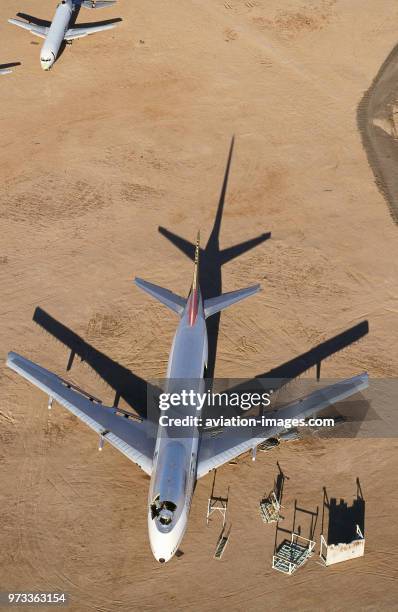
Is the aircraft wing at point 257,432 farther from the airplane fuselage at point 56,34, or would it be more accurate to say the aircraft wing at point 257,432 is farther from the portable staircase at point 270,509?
the airplane fuselage at point 56,34

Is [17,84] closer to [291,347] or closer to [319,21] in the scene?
[319,21]

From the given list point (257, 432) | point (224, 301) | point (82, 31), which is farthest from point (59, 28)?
point (257, 432)

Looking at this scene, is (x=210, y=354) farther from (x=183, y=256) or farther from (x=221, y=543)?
(x=221, y=543)

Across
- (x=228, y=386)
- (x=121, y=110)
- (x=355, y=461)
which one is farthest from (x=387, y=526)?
(x=121, y=110)

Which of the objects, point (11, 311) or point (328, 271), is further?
point (328, 271)

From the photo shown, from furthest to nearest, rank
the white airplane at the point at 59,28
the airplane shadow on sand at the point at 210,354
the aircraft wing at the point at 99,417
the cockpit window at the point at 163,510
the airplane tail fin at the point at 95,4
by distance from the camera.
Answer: the airplane tail fin at the point at 95,4
the white airplane at the point at 59,28
the airplane shadow on sand at the point at 210,354
the aircraft wing at the point at 99,417
the cockpit window at the point at 163,510

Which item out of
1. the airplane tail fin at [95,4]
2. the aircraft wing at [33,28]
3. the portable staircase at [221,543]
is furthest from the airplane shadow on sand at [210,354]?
the airplane tail fin at [95,4]

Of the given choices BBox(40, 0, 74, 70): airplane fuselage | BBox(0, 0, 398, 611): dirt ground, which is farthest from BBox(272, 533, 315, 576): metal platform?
BBox(40, 0, 74, 70): airplane fuselage
